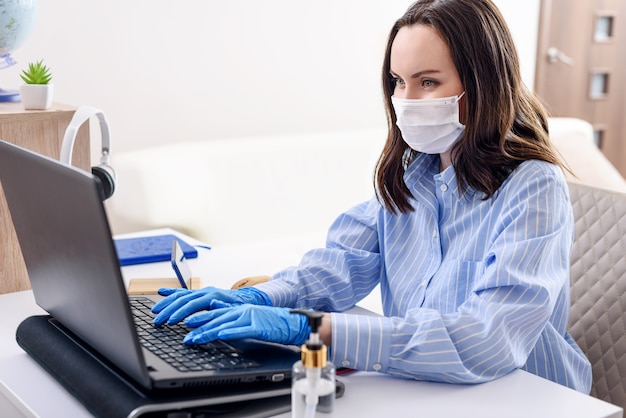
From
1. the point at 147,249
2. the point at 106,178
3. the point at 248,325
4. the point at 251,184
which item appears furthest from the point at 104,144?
the point at 251,184

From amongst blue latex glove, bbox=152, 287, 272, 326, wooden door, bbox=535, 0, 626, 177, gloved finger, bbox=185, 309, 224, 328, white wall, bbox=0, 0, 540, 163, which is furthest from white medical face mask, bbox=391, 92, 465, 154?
wooden door, bbox=535, 0, 626, 177

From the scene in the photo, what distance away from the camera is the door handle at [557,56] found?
3971 mm

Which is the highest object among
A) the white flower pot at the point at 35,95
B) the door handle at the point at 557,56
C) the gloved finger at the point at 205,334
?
the white flower pot at the point at 35,95

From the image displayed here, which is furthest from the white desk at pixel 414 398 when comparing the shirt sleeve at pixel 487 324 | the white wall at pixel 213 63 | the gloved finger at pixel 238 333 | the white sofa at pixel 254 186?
the white wall at pixel 213 63

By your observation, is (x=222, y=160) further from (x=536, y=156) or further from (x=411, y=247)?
(x=536, y=156)

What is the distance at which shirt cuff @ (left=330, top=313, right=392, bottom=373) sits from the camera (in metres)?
1.04

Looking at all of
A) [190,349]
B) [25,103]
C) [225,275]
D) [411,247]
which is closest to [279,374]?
[190,349]

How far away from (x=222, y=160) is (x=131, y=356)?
1825mm

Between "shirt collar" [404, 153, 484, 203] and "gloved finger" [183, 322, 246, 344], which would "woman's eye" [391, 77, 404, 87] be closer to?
"shirt collar" [404, 153, 484, 203]

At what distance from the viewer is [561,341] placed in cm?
130

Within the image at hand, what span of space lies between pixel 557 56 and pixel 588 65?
0.24m

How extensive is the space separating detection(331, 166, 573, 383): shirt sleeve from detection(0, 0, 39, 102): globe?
850mm

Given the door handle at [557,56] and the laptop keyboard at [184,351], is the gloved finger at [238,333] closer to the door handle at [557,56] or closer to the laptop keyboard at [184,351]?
the laptop keyboard at [184,351]

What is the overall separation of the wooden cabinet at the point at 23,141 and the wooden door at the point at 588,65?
292cm
